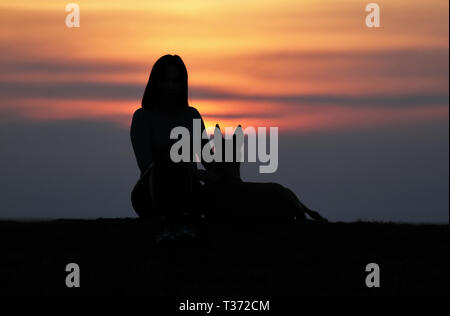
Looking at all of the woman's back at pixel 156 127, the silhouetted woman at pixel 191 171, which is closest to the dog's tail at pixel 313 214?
the silhouetted woman at pixel 191 171

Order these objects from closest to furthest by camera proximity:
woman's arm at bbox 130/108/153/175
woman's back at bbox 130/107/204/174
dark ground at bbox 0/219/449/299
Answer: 1. dark ground at bbox 0/219/449/299
2. woman's arm at bbox 130/108/153/175
3. woman's back at bbox 130/107/204/174

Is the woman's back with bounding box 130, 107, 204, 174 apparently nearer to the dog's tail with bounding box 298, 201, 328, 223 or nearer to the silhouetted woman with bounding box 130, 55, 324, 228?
the silhouetted woman with bounding box 130, 55, 324, 228

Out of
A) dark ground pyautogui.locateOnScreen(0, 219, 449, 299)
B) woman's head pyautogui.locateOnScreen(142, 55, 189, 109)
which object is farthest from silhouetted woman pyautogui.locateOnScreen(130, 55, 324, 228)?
dark ground pyautogui.locateOnScreen(0, 219, 449, 299)

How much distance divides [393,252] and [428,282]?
140cm

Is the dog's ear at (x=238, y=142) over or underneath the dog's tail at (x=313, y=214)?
over

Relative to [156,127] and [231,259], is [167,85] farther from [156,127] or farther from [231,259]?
[231,259]

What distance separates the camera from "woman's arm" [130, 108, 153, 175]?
13.7 meters

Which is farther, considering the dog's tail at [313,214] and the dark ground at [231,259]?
the dog's tail at [313,214]

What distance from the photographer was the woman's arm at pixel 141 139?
13734mm

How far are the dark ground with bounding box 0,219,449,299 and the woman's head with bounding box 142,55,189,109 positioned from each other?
5.96ft

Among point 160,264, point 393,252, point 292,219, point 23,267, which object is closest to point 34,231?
point 23,267

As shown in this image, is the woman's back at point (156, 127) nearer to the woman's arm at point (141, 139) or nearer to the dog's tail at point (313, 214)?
the woman's arm at point (141, 139)

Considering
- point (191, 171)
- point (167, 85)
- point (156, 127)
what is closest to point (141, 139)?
point (156, 127)

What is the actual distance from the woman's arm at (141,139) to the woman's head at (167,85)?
26 centimetres
